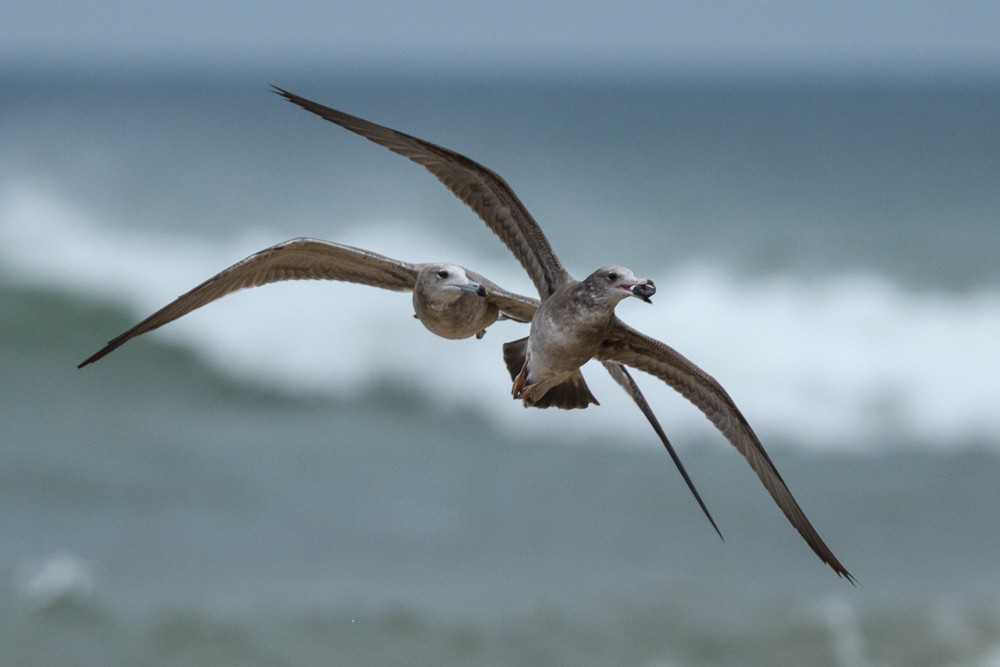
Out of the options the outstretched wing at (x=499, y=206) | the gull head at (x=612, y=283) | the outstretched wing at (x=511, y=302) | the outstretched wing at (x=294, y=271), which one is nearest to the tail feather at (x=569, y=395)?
the outstretched wing at (x=511, y=302)

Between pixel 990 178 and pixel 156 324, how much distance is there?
33.6 meters

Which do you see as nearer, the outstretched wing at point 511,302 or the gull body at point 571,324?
the gull body at point 571,324

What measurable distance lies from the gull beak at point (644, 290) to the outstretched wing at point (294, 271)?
211cm

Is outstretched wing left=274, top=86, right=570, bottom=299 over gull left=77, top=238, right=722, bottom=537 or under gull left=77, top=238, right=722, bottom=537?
over

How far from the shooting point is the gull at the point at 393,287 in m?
6.76

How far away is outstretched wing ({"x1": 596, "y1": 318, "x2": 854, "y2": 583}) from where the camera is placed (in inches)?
255

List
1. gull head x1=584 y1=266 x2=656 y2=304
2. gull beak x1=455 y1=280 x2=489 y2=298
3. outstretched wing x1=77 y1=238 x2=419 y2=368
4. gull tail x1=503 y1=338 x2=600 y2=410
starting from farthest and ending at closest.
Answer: gull tail x1=503 y1=338 x2=600 y2=410
outstretched wing x1=77 y1=238 x2=419 y2=368
gull beak x1=455 y1=280 x2=489 y2=298
gull head x1=584 y1=266 x2=656 y2=304

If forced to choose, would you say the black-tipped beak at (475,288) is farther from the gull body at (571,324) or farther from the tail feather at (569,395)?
the tail feather at (569,395)

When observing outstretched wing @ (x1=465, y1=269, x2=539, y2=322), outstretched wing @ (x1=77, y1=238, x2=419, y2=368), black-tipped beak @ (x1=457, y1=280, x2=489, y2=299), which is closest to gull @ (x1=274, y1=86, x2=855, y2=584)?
outstretched wing @ (x1=465, y1=269, x2=539, y2=322)

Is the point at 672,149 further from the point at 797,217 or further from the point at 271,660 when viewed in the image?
the point at 271,660

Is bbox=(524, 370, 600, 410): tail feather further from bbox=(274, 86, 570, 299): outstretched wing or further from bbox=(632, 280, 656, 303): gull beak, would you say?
bbox=(632, 280, 656, 303): gull beak

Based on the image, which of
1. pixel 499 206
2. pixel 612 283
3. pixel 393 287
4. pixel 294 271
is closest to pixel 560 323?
pixel 612 283

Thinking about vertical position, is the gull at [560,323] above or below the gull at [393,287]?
above

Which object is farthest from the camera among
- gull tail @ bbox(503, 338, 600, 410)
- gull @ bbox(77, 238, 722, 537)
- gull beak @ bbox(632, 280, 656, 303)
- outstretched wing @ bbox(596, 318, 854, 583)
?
gull tail @ bbox(503, 338, 600, 410)
